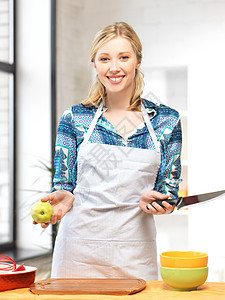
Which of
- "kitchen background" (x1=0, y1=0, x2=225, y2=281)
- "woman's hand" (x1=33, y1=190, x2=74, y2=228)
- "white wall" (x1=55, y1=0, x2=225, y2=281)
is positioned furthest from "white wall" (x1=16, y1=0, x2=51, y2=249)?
"woman's hand" (x1=33, y1=190, x2=74, y2=228)

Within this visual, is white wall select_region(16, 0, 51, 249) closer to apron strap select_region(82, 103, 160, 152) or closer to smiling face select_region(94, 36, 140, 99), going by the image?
apron strap select_region(82, 103, 160, 152)

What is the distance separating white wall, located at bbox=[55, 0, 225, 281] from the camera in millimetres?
3959

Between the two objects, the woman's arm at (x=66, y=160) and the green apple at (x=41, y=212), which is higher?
the woman's arm at (x=66, y=160)

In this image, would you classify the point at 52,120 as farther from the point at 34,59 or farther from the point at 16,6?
the point at 16,6

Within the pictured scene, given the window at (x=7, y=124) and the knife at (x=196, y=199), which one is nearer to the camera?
the knife at (x=196, y=199)

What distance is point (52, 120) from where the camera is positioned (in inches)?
165

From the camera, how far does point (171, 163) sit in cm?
205

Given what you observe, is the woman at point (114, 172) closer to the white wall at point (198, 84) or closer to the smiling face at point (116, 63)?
the smiling face at point (116, 63)

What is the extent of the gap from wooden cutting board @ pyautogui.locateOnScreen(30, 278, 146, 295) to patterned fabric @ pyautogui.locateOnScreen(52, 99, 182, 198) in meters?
0.56

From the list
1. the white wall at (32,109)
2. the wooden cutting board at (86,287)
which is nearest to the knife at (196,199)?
the wooden cutting board at (86,287)

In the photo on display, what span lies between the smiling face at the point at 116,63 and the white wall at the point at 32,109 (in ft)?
7.23

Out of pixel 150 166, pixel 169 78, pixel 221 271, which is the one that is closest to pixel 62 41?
pixel 169 78

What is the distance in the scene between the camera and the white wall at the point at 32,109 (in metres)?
4.14

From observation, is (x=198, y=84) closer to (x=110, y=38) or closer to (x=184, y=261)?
(x=110, y=38)
